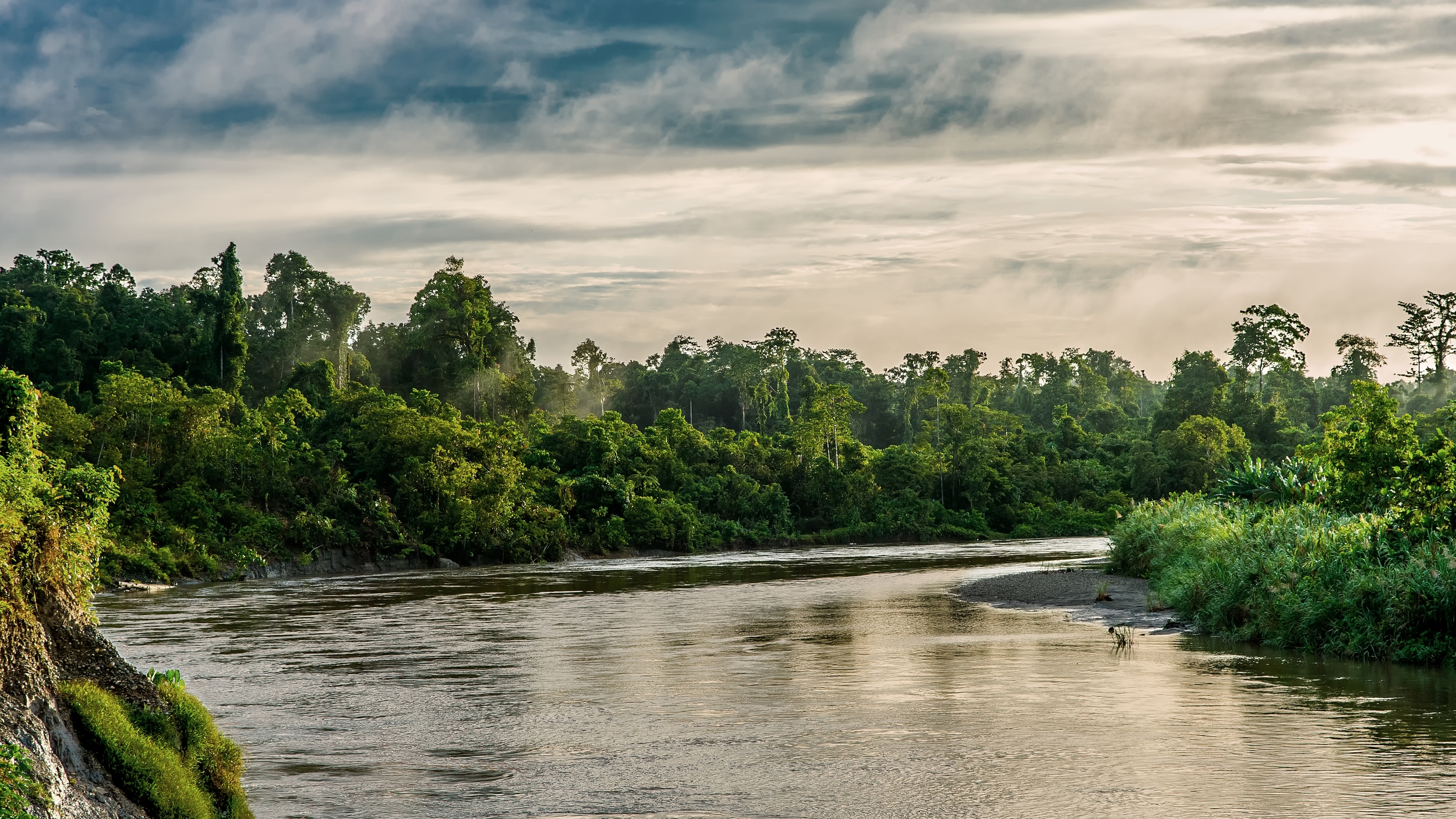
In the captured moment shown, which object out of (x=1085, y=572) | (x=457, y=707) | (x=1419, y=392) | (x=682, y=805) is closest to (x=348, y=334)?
(x=1085, y=572)

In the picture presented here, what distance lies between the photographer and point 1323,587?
2127 cm

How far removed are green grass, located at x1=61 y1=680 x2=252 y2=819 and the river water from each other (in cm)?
164

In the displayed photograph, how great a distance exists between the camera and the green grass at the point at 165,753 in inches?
350

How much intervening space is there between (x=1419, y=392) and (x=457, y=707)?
13767cm

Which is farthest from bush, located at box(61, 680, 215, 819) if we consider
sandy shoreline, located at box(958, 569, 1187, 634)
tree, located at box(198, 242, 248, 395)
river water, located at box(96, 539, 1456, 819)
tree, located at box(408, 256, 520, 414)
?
tree, located at box(408, 256, 520, 414)

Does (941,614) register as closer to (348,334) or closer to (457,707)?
(457,707)

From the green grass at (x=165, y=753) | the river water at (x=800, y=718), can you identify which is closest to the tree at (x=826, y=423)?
the river water at (x=800, y=718)

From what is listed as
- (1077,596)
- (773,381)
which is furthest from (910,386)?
(1077,596)

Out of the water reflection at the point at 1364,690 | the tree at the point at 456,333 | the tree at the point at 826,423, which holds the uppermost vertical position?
the tree at the point at 456,333

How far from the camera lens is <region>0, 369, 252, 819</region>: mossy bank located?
8.27m

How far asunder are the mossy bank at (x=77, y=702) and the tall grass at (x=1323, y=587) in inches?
701

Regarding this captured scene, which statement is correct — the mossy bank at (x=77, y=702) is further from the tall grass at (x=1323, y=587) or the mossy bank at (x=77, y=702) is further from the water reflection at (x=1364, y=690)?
the tall grass at (x=1323, y=587)

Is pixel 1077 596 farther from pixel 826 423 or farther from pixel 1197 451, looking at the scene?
pixel 1197 451

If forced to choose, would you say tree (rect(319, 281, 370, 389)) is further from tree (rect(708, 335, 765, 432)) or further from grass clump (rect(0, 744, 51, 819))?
grass clump (rect(0, 744, 51, 819))
